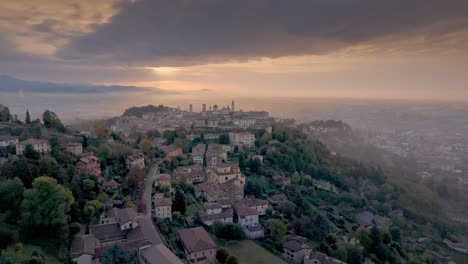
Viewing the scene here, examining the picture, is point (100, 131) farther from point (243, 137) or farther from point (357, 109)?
point (357, 109)

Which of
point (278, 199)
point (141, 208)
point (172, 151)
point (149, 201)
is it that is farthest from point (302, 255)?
point (172, 151)

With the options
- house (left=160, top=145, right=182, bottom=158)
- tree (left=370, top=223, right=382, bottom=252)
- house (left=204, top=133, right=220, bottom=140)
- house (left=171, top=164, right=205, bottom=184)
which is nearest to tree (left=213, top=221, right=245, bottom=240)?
house (left=171, top=164, right=205, bottom=184)

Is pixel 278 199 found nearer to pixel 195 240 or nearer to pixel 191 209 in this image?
pixel 191 209

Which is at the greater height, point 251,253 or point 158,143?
point 158,143

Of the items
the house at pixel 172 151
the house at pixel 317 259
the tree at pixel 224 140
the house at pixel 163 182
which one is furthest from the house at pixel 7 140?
the house at pixel 317 259

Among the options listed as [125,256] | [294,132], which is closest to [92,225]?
[125,256]

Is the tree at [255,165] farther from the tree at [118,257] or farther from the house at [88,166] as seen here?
the tree at [118,257]
